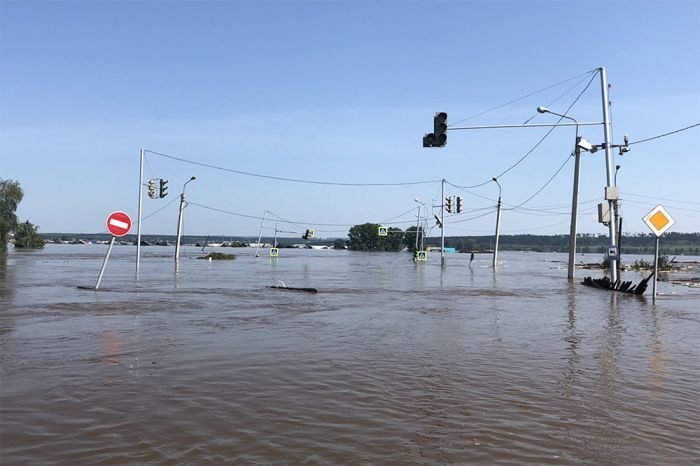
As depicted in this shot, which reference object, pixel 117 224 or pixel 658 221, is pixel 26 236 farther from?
pixel 658 221

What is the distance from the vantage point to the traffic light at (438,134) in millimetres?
17109

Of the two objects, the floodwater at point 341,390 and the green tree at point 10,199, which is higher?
the green tree at point 10,199

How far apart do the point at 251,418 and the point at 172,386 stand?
1.65 meters

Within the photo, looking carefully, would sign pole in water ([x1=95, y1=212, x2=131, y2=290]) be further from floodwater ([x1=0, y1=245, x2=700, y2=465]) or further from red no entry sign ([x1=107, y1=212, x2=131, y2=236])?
floodwater ([x1=0, y1=245, x2=700, y2=465])

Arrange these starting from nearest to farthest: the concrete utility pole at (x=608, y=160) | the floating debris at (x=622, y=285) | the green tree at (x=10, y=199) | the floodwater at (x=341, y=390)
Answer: the floodwater at (x=341, y=390) → the floating debris at (x=622, y=285) → the concrete utility pole at (x=608, y=160) → the green tree at (x=10, y=199)

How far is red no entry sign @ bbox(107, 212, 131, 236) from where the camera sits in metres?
17.1

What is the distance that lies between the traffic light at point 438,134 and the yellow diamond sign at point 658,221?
7.37 metres

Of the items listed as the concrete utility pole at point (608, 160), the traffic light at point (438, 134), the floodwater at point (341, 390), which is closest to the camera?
the floodwater at point (341, 390)

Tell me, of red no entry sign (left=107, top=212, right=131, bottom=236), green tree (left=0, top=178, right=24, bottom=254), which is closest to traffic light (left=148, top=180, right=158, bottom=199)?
red no entry sign (left=107, top=212, right=131, bottom=236)

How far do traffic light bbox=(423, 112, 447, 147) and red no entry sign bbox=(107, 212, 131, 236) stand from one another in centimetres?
1013

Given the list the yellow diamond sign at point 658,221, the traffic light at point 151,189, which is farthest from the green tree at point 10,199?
the yellow diamond sign at point 658,221

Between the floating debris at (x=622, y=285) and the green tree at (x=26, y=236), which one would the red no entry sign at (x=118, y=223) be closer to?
the floating debris at (x=622, y=285)

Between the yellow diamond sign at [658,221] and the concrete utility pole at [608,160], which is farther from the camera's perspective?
the concrete utility pole at [608,160]

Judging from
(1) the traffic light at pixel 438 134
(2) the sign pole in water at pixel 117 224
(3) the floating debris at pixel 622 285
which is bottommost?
(3) the floating debris at pixel 622 285
